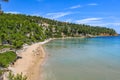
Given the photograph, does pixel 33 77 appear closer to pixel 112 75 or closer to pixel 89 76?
pixel 89 76

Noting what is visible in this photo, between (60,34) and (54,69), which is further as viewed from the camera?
(60,34)

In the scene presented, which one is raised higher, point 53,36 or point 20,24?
point 20,24

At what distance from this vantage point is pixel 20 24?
107 m

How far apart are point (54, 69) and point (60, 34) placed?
136838mm

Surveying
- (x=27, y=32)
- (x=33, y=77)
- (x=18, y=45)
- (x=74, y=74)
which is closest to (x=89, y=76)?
(x=74, y=74)

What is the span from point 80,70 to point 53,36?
4960 inches

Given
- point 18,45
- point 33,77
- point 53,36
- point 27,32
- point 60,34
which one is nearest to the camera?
point 33,77

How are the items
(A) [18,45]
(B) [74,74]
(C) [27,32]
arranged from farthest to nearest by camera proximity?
(C) [27,32], (A) [18,45], (B) [74,74]

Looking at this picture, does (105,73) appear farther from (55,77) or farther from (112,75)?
(55,77)

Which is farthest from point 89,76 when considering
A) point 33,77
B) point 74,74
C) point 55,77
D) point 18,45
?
point 18,45

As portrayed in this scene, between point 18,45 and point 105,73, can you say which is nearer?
point 105,73

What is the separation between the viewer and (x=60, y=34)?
575ft

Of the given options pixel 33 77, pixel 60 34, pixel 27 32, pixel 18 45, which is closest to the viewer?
pixel 33 77

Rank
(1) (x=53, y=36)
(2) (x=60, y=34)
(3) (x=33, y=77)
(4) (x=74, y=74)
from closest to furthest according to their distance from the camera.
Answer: (3) (x=33, y=77) → (4) (x=74, y=74) → (1) (x=53, y=36) → (2) (x=60, y=34)
